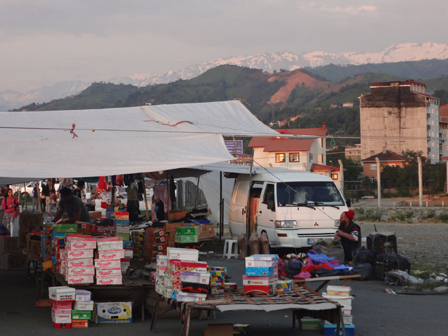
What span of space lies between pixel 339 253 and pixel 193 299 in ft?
21.8

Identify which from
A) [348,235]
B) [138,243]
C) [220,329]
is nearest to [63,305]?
[220,329]

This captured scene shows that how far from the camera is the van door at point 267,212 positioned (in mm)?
14625

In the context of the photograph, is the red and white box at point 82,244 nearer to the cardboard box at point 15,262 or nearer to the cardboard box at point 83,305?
the cardboard box at point 83,305

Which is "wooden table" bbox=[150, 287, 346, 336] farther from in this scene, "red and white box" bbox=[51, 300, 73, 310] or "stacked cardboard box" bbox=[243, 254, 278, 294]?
"red and white box" bbox=[51, 300, 73, 310]

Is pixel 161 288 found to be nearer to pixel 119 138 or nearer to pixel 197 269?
pixel 197 269

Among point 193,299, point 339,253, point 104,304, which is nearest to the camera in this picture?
point 193,299

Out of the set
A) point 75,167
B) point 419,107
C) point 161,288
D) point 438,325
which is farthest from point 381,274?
point 419,107

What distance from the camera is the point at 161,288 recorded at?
7746 mm

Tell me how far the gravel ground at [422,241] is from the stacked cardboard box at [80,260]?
8026 mm

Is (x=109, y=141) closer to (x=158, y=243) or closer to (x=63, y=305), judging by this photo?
(x=158, y=243)

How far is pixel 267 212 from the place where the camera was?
1501 centimetres

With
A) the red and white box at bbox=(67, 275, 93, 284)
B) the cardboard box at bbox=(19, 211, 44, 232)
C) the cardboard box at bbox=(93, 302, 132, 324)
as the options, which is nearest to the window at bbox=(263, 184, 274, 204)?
the cardboard box at bbox=(19, 211, 44, 232)

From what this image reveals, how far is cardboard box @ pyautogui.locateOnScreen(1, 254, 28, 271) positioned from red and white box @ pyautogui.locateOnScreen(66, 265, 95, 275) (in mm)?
5438

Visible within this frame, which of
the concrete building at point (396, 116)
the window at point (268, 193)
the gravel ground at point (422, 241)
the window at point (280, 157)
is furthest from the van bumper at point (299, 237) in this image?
the concrete building at point (396, 116)
